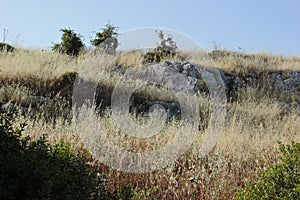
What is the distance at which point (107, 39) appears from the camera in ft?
48.1

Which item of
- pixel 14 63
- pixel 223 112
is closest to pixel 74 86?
pixel 14 63

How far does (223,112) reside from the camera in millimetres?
8430

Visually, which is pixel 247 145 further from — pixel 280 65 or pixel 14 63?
pixel 280 65

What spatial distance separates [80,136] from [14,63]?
542 cm

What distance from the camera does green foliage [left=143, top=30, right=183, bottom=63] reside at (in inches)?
536

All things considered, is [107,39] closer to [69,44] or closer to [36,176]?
[69,44]

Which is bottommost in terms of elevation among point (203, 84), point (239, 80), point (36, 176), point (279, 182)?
point (279, 182)

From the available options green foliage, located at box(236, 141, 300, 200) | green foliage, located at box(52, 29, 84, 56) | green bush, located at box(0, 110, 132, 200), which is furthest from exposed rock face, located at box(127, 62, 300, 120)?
green bush, located at box(0, 110, 132, 200)

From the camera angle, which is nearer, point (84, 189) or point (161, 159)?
point (84, 189)

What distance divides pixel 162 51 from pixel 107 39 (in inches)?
85.4

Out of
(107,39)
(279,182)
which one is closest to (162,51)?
(107,39)

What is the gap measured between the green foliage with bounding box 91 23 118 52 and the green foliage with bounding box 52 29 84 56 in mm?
783

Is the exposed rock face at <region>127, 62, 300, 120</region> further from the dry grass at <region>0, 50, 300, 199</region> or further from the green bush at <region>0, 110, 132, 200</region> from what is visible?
the green bush at <region>0, 110, 132, 200</region>

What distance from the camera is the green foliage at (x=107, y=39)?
14.4 metres
